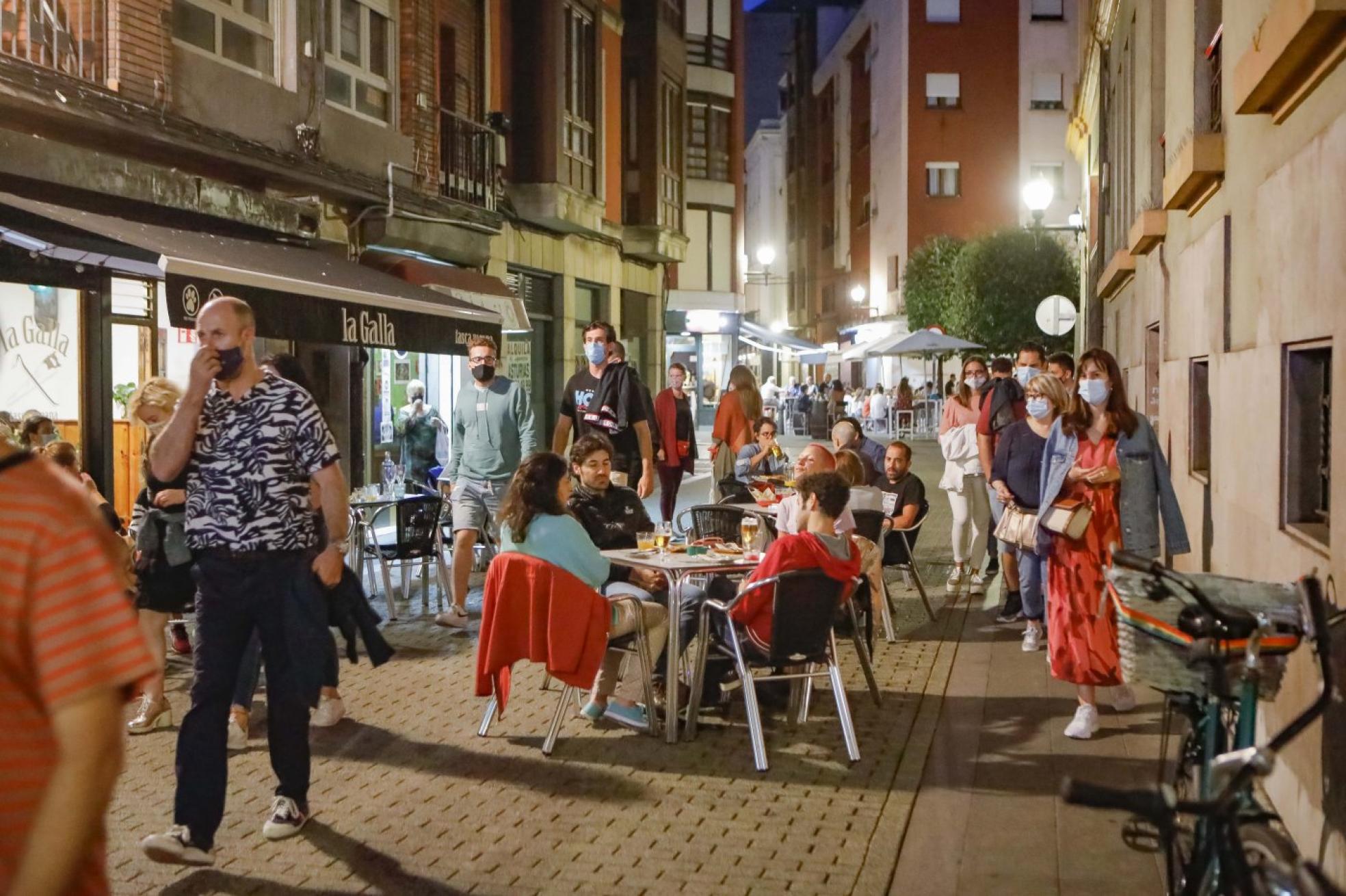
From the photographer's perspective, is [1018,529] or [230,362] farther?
[1018,529]

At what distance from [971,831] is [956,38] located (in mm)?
50018

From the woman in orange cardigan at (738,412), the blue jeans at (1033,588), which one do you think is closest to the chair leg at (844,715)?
the blue jeans at (1033,588)

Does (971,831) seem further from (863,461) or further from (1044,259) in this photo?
(1044,259)

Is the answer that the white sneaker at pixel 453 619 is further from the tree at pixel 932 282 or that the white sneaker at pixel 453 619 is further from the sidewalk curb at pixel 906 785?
the tree at pixel 932 282

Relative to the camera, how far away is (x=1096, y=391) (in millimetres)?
7613

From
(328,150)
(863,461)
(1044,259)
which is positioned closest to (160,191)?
(328,150)

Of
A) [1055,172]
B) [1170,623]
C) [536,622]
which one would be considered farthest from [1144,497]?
[1055,172]

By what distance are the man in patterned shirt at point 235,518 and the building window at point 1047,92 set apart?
5085 cm

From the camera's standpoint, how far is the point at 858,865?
17.6ft

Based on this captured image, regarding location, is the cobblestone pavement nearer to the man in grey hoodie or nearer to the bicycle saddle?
the bicycle saddle

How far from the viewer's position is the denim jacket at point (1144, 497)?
24.7ft

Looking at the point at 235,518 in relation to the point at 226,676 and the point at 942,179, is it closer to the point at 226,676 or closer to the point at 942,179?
the point at 226,676

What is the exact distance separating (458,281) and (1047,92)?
40024 mm

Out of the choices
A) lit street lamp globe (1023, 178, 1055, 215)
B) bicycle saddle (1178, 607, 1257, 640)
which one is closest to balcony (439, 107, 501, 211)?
lit street lamp globe (1023, 178, 1055, 215)
